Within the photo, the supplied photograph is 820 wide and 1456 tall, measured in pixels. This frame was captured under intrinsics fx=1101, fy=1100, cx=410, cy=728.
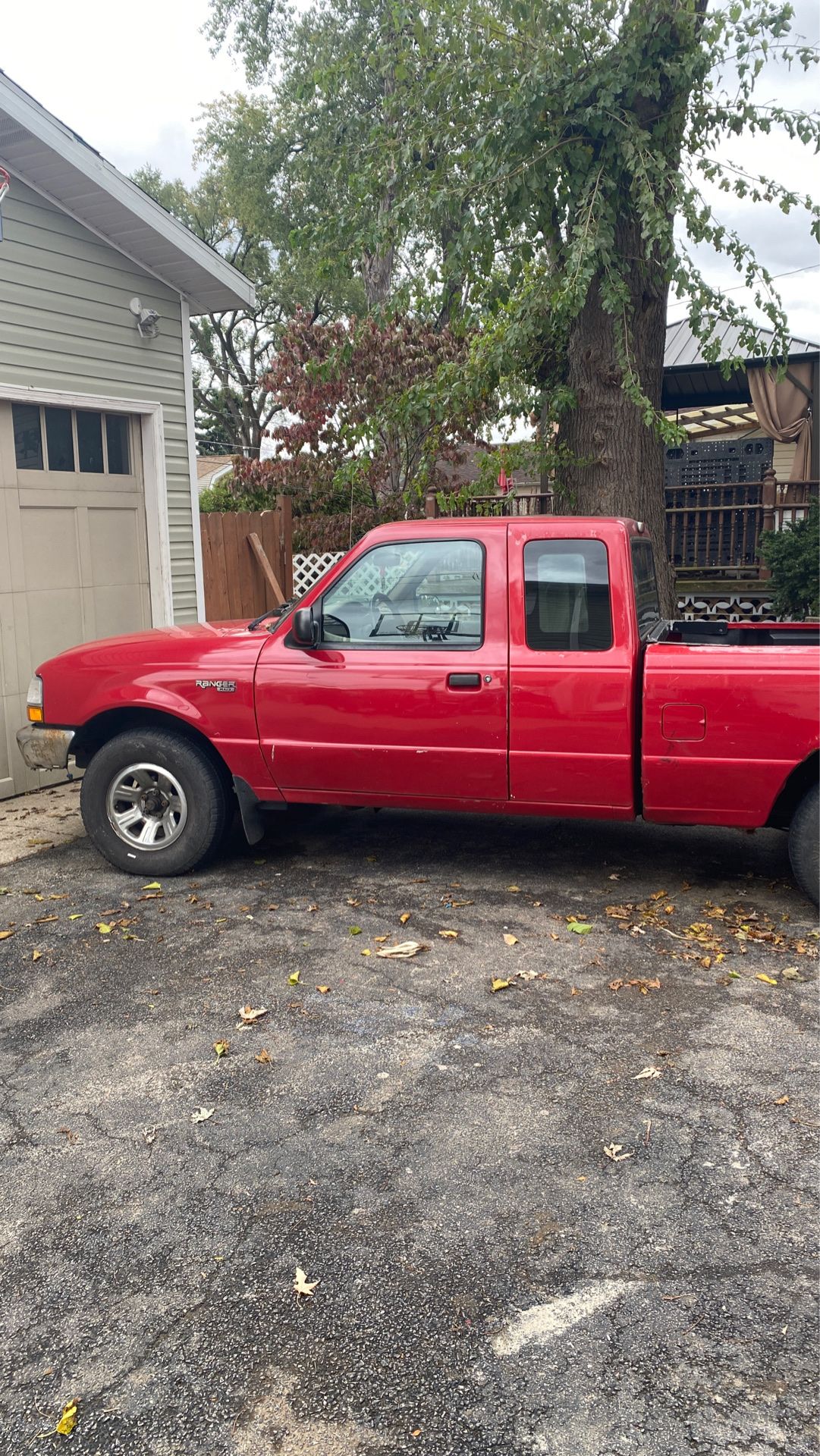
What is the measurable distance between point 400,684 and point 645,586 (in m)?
1.41

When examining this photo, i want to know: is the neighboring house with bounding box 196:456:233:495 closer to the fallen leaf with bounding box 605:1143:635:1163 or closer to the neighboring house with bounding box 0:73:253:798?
the neighboring house with bounding box 0:73:253:798

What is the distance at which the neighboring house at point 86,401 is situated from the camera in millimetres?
7801

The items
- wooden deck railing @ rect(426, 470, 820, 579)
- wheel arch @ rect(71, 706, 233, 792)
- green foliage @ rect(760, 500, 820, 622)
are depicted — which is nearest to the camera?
wheel arch @ rect(71, 706, 233, 792)

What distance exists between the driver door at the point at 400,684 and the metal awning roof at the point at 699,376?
10784mm

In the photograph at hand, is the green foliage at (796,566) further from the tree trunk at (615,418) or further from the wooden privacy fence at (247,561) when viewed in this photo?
the wooden privacy fence at (247,561)

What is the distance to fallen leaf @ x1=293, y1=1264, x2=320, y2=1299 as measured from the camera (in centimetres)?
273

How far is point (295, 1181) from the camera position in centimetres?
321

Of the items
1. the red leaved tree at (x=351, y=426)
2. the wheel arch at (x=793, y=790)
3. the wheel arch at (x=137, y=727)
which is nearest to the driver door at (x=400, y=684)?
the wheel arch at (x=137, y=727)

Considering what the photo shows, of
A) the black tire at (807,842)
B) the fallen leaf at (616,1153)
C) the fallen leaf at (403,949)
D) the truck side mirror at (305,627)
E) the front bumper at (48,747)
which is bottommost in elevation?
the fallen leaf at (616,1153)

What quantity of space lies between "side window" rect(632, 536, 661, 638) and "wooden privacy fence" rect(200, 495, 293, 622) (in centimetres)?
745

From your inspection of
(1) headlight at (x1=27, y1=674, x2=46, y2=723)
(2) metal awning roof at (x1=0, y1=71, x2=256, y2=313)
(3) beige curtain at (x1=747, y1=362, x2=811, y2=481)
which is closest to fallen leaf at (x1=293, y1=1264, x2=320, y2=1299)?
(1) headlight at (x1=27, y1=674, x2=46, y2=723)

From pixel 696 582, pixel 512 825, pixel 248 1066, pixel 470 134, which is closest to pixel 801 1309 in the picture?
pixel 248 1066

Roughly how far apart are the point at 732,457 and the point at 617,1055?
1618 centimetres

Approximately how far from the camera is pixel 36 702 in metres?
6.23
